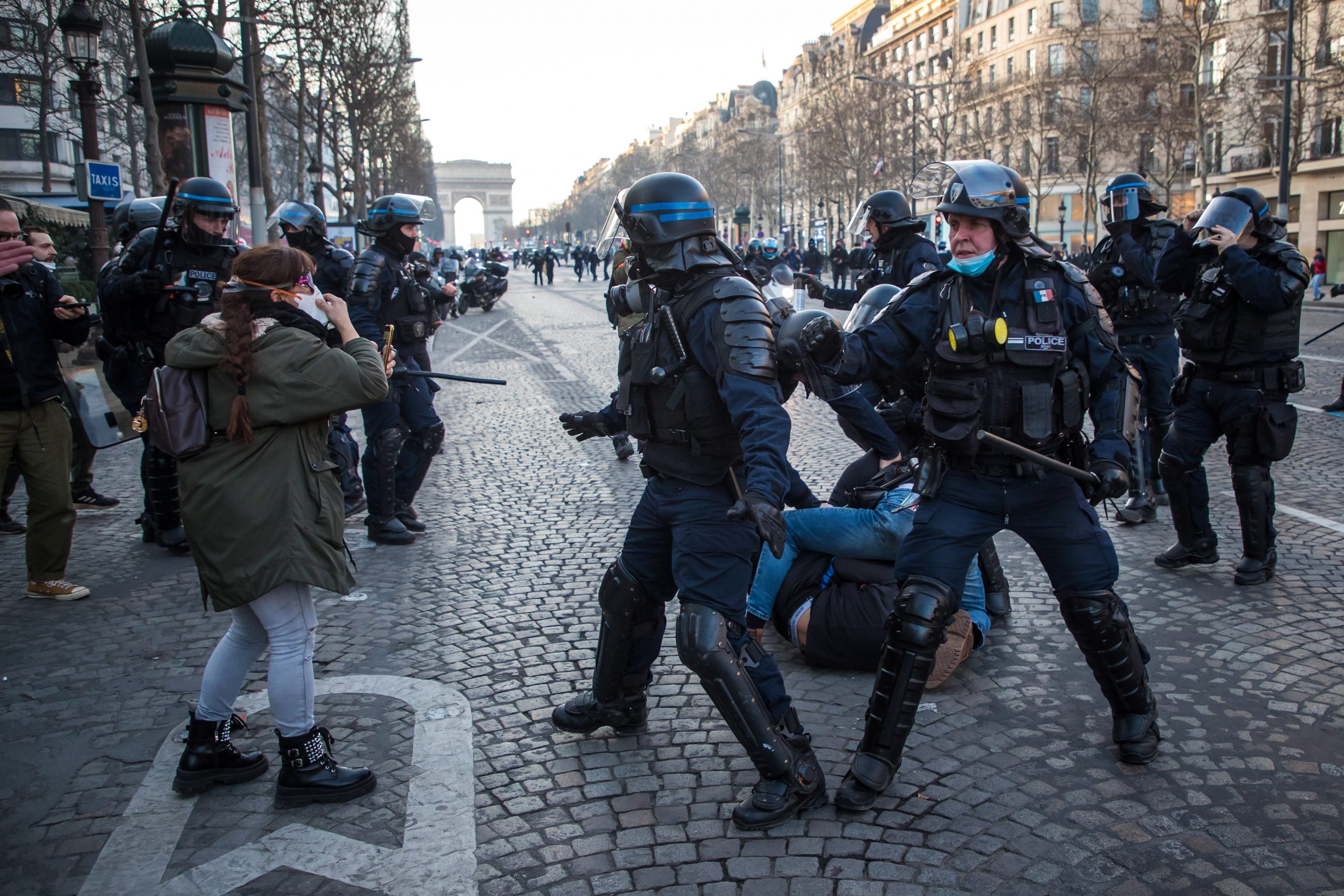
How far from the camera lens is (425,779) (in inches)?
132

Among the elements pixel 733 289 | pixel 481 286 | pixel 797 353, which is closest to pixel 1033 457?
pixel 797 353

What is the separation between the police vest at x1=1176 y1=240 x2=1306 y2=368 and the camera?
16.2ft

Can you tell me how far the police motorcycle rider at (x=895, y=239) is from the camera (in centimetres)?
Result: 618

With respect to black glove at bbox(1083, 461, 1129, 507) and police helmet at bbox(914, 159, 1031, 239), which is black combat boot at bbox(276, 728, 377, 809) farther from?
police helmet at bbox(914, 159, 1031, 239)

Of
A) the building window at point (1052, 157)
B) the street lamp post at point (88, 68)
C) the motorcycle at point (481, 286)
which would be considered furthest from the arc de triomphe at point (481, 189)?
the street lamp post at point (88, 68)

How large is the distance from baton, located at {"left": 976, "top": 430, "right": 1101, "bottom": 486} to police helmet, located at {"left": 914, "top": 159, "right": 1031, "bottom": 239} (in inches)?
24.4

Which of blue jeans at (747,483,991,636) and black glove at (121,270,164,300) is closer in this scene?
blue jeans at (747,483,991,636)

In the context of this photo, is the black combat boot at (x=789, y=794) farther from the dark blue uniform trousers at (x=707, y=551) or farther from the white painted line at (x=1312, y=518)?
the white painted line at (x=1312, y=518)

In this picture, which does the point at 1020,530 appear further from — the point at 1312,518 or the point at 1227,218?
the point at 1312,518

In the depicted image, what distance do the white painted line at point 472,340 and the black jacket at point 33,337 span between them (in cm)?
874

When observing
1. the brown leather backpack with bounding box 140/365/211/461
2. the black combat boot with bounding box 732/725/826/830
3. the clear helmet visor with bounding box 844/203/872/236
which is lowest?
the black combat boot with bounding box 732/725/826/830

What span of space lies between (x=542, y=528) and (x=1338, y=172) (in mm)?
41912

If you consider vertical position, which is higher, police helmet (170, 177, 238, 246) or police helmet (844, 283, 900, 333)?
police helmet (170, 177, 238, 246)

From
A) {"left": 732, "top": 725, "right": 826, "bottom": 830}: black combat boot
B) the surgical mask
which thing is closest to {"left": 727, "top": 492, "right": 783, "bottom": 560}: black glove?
{"left": 732, "top": 725, "right": 826, "bottom": 830}: black combat boot
